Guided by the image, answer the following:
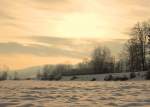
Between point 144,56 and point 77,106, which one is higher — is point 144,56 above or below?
above

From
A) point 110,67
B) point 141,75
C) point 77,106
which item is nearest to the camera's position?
point 77,106

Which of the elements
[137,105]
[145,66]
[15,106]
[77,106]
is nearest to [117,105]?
[137,105]

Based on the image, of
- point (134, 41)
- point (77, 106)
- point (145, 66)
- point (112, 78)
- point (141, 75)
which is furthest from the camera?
point (134, 41)

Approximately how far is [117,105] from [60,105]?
2548 millimetres

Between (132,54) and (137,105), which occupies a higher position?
(132,54)

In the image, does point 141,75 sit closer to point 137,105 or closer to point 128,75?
point 128,75

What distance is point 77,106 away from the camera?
15.7 metres

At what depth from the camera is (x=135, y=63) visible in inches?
4451

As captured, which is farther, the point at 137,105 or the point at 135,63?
the point at 135,63

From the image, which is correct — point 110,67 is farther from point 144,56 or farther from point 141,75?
point 141,75

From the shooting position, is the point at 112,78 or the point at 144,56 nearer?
the point at 112,78

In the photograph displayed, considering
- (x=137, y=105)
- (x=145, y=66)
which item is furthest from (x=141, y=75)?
(x=137, y=105)

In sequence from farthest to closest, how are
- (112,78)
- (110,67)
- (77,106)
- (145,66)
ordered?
(110,67), (145,66), (112,78), (77,106)

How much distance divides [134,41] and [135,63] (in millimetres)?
7128
